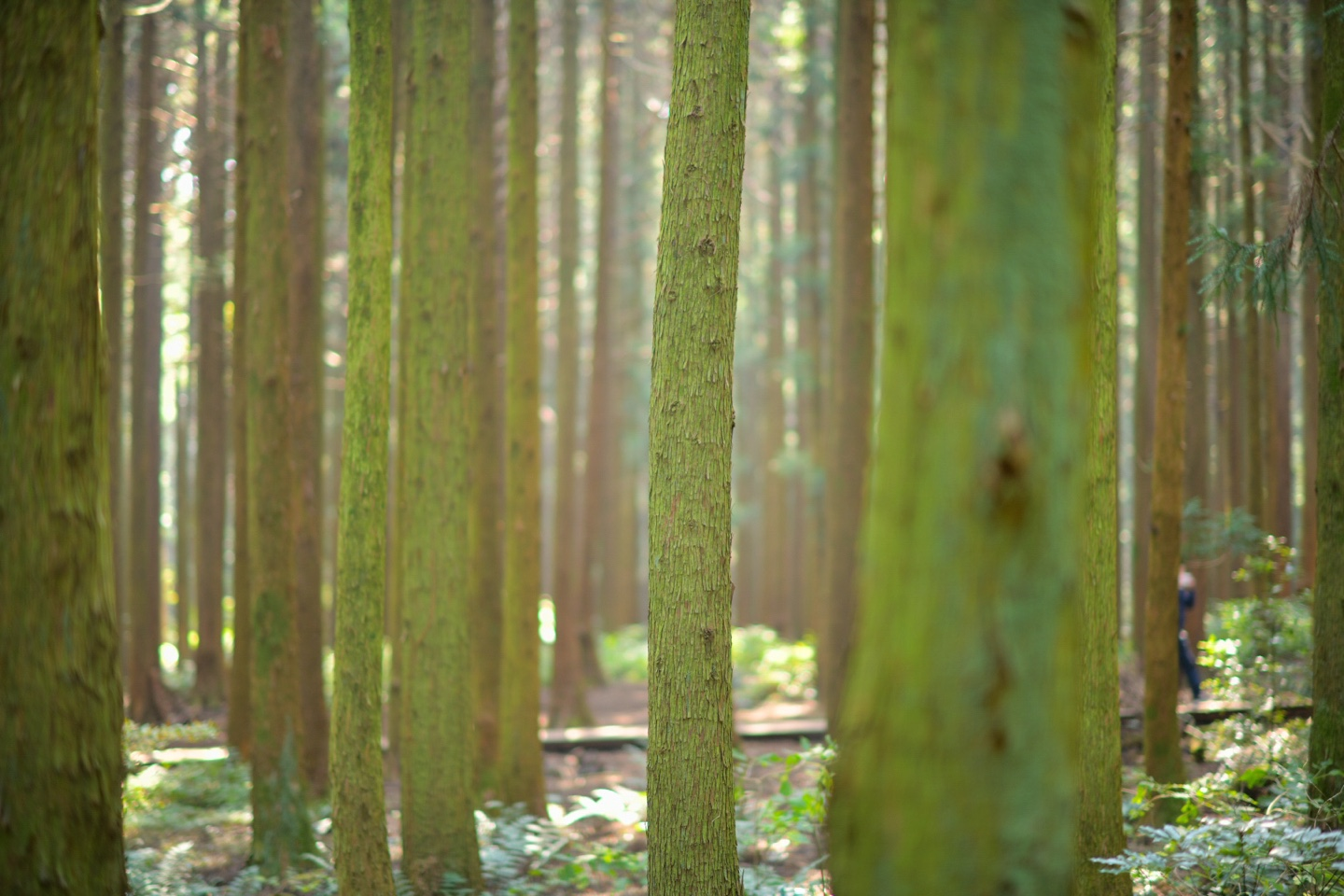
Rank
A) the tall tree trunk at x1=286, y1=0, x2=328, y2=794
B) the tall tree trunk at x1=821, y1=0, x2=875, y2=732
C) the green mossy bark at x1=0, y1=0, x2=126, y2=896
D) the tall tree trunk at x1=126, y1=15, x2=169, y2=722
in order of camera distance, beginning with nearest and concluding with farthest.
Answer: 1. the green mossy bark at x1=0, y1=0, x2=126, y2=896
2. the tall tree trunk at x1=286, y1=0, x2=328, y2=794
3. the tall tree trunk at x1=821, y1=0, x2=875, y2=732
4. the tall tree trunk at x1=126, y1=15, x2=169, y2=722

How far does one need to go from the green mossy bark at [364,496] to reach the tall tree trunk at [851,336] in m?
6.99

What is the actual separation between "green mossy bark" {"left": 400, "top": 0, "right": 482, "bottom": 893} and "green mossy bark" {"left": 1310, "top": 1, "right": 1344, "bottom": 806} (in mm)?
5728

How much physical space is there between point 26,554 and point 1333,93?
8.11 metres

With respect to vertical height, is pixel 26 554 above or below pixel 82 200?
below

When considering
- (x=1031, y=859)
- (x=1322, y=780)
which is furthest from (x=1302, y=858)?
(x=1031, y=859)

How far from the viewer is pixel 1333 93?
6.98 metres

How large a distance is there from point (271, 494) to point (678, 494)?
172 inches

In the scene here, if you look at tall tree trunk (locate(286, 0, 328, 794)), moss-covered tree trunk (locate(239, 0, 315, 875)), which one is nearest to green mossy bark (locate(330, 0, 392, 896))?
moss-covered tree trunk (locate(239, 0, 315, 875))

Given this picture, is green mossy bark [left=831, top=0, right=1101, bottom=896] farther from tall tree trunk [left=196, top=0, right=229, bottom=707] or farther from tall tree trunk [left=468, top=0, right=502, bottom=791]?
tall tree trunk [left=196, top=0, right=229, bottom=707]

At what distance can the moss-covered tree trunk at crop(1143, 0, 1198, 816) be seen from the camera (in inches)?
327

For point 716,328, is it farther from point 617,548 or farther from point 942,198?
point 617,548

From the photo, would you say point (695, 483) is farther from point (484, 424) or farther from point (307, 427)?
point (484, 424)

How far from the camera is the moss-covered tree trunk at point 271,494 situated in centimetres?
786

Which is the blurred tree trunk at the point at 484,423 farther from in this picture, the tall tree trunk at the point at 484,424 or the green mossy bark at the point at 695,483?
the green mossy bark at the point at 695,483
